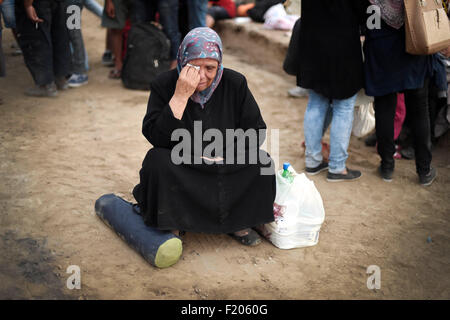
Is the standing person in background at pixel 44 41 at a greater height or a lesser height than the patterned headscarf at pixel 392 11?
lesser

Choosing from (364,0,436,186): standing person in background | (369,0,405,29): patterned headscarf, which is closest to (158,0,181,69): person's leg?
(364,0,436,186): standing person in background

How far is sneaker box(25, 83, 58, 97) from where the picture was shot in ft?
17.5

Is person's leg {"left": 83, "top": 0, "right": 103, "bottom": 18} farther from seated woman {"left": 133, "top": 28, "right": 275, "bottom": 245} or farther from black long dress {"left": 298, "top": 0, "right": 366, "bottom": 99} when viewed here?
seated woman {"left": 133, "top": 28, "right": 275, "bottom": 245}

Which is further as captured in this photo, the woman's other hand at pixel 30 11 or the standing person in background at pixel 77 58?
the standing person in background at pixel 77 58

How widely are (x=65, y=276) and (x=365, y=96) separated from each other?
2610 millimetres

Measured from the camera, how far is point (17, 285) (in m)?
2.52

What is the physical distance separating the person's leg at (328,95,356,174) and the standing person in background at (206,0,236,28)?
4.55 metres

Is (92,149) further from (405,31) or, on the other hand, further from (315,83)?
(405,31)

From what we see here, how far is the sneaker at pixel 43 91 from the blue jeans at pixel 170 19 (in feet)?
4.67

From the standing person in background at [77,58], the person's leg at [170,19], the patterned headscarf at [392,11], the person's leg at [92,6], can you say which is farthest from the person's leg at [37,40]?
the patterned headscarf at [392,11]

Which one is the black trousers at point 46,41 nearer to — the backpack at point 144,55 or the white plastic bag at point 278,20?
the backpack at point 144,55

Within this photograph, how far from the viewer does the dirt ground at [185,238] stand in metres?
2.66

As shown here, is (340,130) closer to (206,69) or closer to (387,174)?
(387,174)
